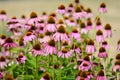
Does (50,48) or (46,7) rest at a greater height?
(46,7)

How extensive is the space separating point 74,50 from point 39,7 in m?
7.63

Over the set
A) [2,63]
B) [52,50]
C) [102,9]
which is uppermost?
[102,9]

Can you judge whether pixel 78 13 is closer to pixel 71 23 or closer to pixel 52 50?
pixel 71 23

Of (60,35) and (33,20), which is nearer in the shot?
(60,35)

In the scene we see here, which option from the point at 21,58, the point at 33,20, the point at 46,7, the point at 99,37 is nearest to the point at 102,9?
the point at 99,37

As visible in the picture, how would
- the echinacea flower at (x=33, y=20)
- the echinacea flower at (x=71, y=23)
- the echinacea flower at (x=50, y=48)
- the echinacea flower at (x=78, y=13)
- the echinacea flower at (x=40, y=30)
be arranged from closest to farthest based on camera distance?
the echinacea flower at (x=50, y=48), the echinacea flower at (x=33, y=20), the echinacea flower at (x=40, y=30), the echinacea flower at (x=78, y=13), the echinacea flower at (x=71, y=23)

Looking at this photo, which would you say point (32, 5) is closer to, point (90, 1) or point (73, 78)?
point (90, 1)

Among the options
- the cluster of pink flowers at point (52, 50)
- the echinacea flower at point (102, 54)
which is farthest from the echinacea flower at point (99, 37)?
the echinacea flower at point (102, 54)

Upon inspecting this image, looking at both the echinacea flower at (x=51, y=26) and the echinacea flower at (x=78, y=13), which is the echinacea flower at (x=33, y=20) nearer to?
the echinacea flower at (x=51, y=26)

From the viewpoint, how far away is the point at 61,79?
11.4 feet

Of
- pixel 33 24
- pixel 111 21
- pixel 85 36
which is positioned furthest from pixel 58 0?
pixel 33 24

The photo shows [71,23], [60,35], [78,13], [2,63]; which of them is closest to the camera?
[60,35]

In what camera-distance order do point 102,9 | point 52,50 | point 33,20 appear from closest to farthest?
point 52,50 < point 33,20 < point 102,9

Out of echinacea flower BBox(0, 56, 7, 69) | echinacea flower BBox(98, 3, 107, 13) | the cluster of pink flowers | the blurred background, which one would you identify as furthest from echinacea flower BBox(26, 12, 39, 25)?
the blurred background
